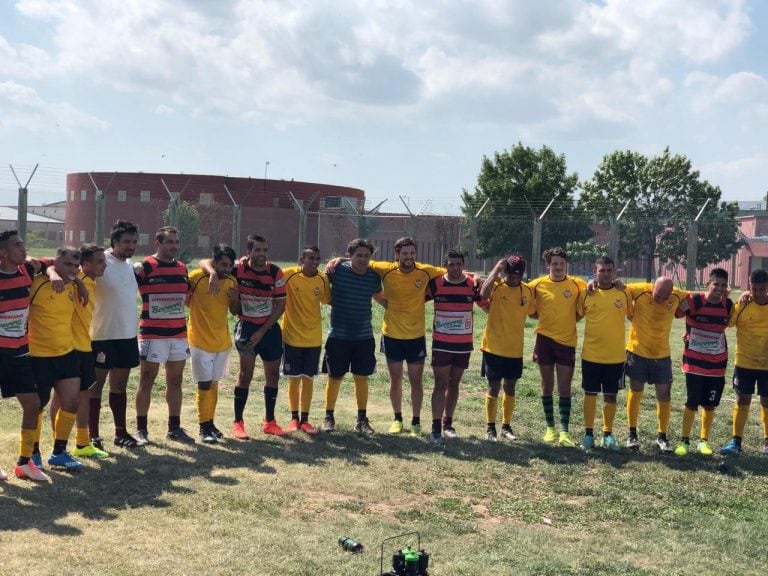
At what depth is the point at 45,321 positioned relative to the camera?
695 centimetres

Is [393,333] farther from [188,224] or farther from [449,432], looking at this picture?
[188,224]

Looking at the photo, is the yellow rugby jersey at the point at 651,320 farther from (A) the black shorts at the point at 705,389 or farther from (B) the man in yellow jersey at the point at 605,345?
(A) the black shorts at the point at 705,389

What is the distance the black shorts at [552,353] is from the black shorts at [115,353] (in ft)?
12.8

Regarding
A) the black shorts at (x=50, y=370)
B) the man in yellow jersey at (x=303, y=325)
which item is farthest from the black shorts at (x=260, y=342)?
the black shorts at (x=50, y=370)

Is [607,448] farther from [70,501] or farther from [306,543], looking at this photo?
[70,501]

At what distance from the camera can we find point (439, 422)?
27.7 feet

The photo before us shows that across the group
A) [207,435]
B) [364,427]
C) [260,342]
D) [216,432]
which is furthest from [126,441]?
[364,427]

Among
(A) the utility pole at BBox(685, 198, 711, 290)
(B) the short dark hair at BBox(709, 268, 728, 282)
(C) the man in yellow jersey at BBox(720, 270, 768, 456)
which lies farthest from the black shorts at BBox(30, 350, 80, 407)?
(A) the utility pole at BBox(685, 198, 711, 290)

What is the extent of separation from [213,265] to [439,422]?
2.67 meters

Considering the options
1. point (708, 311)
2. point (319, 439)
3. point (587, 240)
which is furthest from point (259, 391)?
point (587, 240)

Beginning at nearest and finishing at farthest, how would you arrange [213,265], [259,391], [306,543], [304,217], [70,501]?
[306,543] → [70,501] → [213,265] → [259,391] → [304,217]

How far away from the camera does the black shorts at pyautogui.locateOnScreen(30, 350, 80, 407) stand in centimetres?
695

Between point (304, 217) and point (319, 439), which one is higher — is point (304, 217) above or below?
above

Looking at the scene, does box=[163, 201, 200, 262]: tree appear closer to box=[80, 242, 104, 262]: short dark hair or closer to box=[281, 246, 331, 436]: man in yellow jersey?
box=[281, 246, 331, 436]: man in yellow jersey
